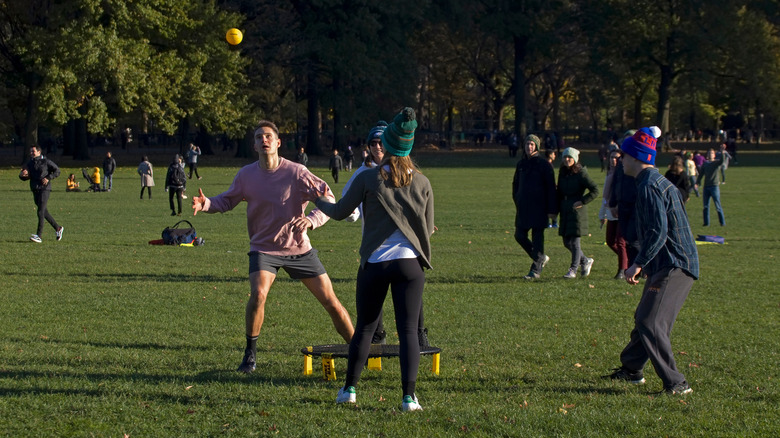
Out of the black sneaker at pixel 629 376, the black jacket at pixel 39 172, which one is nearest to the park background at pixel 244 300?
the black sneaker at pixel 629 376

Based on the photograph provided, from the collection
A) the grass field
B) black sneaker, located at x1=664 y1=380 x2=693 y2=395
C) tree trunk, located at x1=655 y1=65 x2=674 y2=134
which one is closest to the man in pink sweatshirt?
the grass field

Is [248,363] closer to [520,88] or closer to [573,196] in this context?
[573,196]

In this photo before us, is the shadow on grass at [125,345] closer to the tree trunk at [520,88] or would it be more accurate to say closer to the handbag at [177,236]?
the handbag at [177,236]

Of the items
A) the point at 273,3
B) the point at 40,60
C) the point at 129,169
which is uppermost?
the point at 273,3

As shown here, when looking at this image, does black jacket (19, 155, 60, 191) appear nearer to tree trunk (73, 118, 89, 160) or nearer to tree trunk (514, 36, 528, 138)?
tree trunk (73, 118, 89, 160)

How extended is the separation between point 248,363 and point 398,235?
80.4 inches

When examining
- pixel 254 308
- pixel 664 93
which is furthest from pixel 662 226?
pixel 664 93

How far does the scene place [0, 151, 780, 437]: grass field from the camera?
599 cm

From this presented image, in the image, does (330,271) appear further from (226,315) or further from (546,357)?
(546,357)

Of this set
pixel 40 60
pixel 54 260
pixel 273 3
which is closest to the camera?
pixel 54 260

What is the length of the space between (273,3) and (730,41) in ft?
108

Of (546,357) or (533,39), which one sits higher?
(533,39)

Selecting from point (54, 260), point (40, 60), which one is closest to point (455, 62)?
point (40, 60)

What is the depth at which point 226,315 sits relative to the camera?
10.1 m
